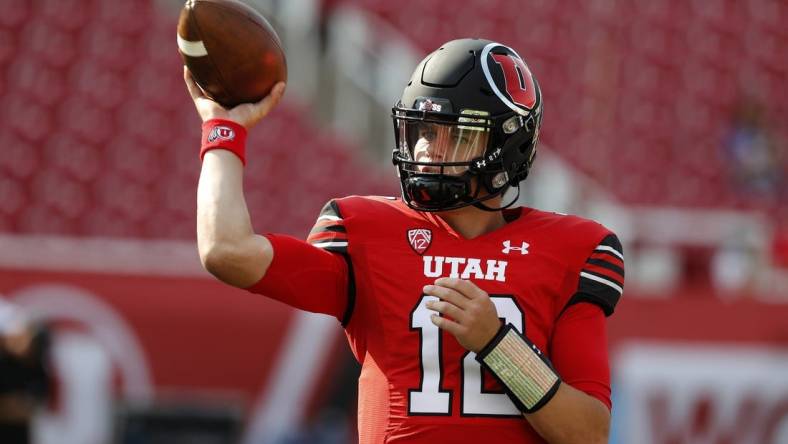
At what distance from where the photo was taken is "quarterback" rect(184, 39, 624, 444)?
2.46m

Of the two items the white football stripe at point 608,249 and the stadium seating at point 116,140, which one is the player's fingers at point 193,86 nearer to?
the white football stripe at point 608,249

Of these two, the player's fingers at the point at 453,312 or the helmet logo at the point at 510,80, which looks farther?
the helmet logo at the point at 510,80

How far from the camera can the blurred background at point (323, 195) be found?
7.28 metres

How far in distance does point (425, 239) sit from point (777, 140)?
27.1ft

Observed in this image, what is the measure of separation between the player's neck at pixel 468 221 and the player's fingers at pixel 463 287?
267mm

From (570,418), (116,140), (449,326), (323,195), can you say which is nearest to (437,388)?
(449,326)

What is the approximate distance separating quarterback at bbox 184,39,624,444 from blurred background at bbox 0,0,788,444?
158 inches

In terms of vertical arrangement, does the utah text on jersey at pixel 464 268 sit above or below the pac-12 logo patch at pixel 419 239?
below

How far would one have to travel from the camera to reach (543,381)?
2477 mm

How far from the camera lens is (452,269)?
102 inches

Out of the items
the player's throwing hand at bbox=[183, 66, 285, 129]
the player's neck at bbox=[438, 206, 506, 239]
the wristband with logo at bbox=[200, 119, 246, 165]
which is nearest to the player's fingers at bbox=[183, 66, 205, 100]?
the player's throwing hand at bbox=[183, 66, 285, 129]

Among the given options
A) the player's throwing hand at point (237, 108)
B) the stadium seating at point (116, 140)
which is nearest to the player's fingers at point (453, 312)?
the player's throwing hand at point (237, 108)

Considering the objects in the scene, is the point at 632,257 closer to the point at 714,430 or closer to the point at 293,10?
the point at 714,430

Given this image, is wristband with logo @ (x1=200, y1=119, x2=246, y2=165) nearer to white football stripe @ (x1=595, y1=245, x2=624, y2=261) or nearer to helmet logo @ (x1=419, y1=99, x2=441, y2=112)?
helmet logo @ (x1=419, y1=99, x2=441, y2=112)
